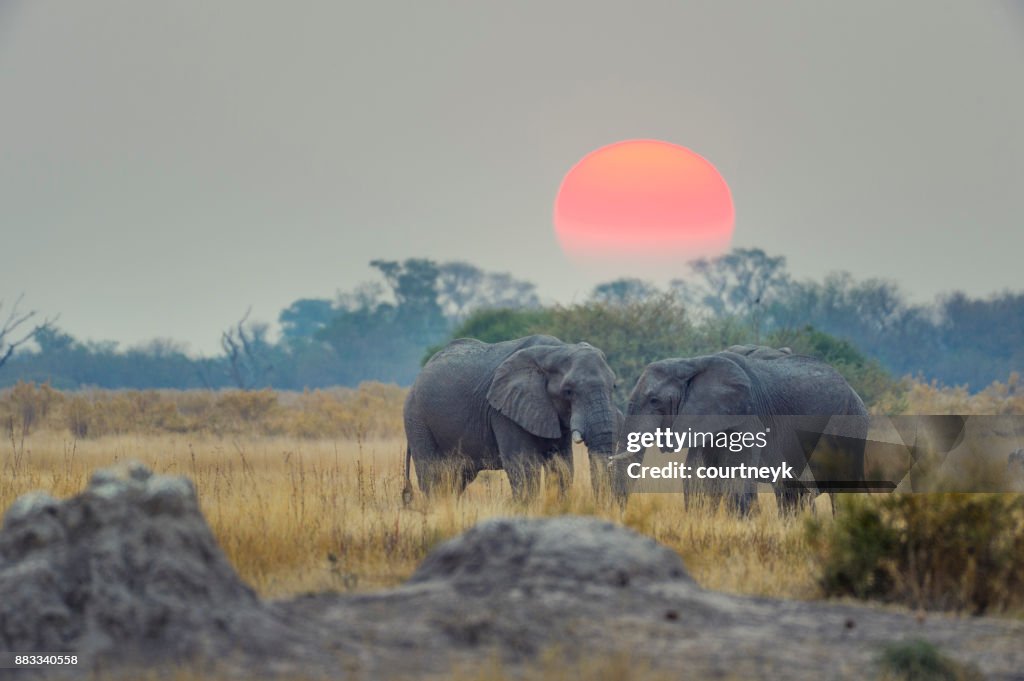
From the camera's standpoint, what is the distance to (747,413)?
1603 cm

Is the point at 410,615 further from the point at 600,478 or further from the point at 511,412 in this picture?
the point at 511,412

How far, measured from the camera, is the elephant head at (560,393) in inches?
→ 600

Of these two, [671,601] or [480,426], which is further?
[480,426]

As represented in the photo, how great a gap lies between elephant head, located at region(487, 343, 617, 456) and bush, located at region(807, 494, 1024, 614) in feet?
17.6

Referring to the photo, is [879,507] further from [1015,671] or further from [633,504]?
[633,504]

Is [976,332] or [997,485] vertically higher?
[976,332]

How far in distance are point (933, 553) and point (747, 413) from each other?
20.8 feet

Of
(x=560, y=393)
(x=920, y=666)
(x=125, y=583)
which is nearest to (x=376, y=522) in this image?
(x=560, y=393)

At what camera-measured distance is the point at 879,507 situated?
1012 centimetres

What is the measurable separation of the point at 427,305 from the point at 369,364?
4655 mm

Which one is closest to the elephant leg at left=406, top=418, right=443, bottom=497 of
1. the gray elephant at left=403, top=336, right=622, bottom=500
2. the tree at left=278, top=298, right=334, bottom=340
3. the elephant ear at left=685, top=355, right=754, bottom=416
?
the gray elephant at left=403, top=336, right=622, bottom=500

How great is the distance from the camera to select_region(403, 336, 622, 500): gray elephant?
1534cm

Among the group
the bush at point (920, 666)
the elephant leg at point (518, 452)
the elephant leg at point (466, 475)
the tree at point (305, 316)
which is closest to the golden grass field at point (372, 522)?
the elephant leg at point (466, 475)

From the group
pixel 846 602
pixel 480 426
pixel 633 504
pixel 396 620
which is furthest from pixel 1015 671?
pixel 480 426
